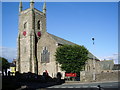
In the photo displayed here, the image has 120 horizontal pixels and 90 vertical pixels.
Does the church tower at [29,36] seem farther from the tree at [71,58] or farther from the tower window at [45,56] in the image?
the tree at [71,58]

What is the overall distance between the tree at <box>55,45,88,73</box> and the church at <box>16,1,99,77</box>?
3.53m

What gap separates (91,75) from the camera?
37688 millimetres

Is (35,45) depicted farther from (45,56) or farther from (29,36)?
(45,56)

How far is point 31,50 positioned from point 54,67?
29.1 feet

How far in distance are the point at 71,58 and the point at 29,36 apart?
1583cm

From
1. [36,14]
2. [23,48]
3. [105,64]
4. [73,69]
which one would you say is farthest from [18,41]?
[105,64]

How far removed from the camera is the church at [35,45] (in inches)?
1841

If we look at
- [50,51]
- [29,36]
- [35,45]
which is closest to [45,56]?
[50,51]

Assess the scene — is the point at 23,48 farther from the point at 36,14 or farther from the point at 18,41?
the point at 36,14

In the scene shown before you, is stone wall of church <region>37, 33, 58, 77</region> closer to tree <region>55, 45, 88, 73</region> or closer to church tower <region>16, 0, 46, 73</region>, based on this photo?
church tower <region>16, 0, 46, 73</region>

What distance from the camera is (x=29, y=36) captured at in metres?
49.5

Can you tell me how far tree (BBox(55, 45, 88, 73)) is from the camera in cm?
4006

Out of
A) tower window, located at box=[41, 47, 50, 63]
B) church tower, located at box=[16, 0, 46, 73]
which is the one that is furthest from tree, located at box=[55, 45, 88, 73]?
church tower, located at box=[16, 0, 46, 73]

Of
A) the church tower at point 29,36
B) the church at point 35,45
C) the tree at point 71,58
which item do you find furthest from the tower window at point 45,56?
the tree at point 71,58
